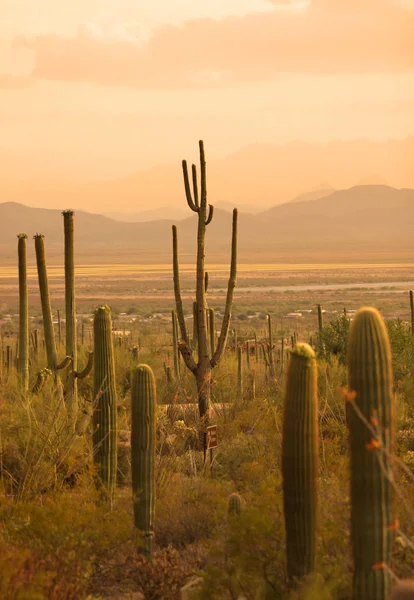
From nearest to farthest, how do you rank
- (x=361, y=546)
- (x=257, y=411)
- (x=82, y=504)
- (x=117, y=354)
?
(x=361, y=546) < (x=82, y=504) < (x=257, y=411) < (x=117, y=354)

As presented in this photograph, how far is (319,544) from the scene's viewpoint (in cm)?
965

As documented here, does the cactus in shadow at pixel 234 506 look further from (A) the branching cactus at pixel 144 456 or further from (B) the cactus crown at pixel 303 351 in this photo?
(B) the cactus crown at pixel 303 351

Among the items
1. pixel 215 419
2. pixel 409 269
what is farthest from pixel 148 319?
pixel 409 269

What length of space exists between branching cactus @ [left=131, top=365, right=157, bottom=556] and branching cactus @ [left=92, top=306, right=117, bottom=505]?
1136 mm

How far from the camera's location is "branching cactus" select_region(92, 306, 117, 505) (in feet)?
40.1

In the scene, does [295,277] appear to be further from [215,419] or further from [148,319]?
[215,419]

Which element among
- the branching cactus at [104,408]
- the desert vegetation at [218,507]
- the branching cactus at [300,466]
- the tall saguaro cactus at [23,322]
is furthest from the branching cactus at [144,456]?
the tall saguaro cactus at [23,322]

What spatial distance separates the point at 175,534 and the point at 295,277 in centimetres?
14081

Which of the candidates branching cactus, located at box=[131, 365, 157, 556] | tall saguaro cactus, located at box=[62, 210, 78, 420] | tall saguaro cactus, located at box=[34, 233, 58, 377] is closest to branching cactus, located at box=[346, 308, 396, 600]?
branching cactus, located at box=[131, 365, 157, 556]

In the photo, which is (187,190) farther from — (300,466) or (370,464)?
(370,464)

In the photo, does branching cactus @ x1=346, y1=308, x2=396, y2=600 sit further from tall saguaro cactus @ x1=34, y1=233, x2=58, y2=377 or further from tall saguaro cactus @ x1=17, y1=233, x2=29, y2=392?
tall saguaro cactus @ x1=17, y1=233, x2=29, y2=392

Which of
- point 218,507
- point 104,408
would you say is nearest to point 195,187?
point 104,408

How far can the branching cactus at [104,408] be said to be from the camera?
481 inches

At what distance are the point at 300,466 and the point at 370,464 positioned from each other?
3.25 ft
